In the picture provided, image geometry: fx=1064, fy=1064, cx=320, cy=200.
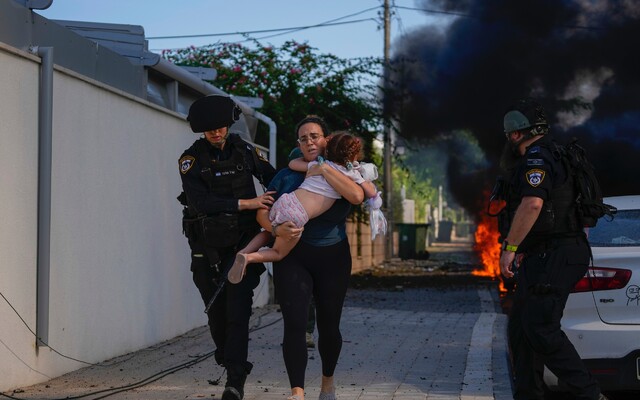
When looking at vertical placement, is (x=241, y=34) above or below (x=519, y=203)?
above

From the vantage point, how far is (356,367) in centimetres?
850

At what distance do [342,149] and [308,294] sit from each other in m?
0.83

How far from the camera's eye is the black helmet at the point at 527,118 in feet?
19.4

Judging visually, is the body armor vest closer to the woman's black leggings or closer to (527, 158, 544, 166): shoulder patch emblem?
(527, 158, 544, 166): shoulder patch emblem

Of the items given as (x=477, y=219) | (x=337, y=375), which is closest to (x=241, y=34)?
(x=477, y=219)

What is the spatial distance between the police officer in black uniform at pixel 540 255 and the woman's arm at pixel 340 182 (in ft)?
2.85

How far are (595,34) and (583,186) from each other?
15652 mm

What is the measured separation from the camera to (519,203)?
5.89 meters

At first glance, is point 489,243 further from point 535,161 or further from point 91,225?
point 535,161

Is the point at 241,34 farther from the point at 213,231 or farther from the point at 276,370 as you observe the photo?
the point at 213,231

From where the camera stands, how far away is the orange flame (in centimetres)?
2192

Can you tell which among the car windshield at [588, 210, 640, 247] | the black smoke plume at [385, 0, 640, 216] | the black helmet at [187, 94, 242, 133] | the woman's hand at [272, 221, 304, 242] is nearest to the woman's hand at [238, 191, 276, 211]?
the woman's hand at [272, 221, 304, 242]

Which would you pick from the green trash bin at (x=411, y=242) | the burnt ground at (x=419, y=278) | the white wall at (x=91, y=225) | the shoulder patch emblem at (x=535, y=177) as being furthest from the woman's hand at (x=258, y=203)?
the green trash bin at (x=411, y=242)

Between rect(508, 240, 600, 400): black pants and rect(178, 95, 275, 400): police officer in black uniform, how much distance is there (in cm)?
155
